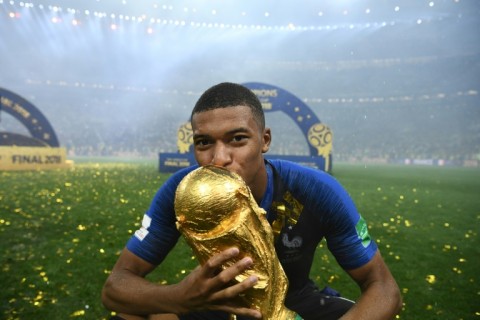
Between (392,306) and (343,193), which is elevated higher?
(343,193)

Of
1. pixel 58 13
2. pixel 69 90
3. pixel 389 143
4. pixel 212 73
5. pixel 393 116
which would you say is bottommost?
pixel 389 143

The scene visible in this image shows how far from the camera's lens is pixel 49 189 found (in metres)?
8.16

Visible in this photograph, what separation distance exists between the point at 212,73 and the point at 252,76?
777 centimetres

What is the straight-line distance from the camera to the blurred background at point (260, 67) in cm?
3981

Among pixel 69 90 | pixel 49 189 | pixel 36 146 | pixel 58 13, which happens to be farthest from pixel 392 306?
pixel 58 13

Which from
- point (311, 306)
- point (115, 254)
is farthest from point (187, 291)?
point (115, 254)

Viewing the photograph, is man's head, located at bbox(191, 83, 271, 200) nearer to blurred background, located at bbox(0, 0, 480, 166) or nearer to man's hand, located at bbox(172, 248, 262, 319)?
man's hand, located at bbox(172, 248, 262, 319)

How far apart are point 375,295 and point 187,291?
75 cm

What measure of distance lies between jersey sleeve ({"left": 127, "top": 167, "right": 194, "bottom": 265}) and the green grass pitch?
1.24 m

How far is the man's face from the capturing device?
1.02 meters

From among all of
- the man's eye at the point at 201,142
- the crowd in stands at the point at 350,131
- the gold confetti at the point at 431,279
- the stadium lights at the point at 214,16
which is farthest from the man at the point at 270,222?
the stadium lights at the point at 214,16

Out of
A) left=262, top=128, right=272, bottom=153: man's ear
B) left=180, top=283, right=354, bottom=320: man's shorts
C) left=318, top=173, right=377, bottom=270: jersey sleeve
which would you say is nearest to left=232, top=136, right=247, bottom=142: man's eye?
left=262, top=128, right=272, bottom=153: man's ear

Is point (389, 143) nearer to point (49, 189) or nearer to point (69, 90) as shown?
point (49, 189)

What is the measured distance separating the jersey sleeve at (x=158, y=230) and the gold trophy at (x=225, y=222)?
631 millimetres
